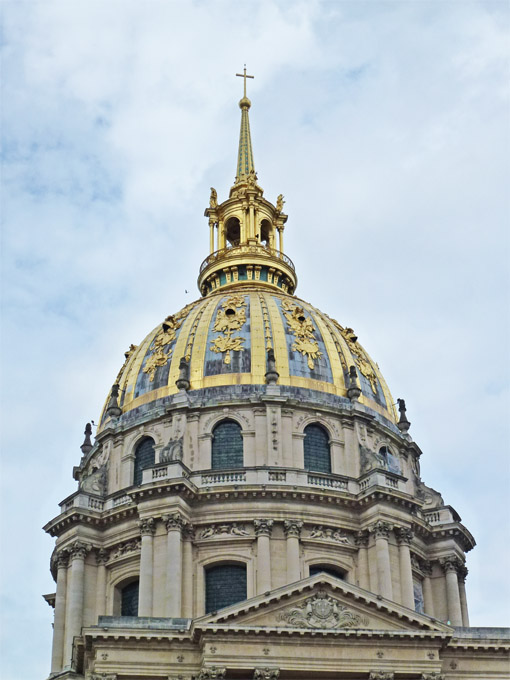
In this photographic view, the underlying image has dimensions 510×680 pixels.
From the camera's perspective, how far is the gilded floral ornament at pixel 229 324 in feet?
220

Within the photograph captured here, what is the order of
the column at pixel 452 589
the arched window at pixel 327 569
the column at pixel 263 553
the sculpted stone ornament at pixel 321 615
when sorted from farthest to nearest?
the column at pixel 452 589 → the arched window at pixel 327 569 → the column at pixel 263 553 → the sculpted stone ornament at pixel 321 615

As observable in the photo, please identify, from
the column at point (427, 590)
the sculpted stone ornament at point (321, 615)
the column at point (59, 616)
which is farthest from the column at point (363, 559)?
the column at point (59, 616)

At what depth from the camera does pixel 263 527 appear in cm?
5903

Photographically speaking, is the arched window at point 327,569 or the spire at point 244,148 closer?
the arched window at point 327,569

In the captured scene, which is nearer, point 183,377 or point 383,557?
point 383,557

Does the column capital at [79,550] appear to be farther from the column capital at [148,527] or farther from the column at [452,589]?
the column at [452,589]

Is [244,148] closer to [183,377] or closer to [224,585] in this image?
[183,377]

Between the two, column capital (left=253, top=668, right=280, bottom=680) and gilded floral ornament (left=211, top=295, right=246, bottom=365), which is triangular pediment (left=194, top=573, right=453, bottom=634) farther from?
gilded floral ornament (left=211, top=295, right=246, bottom=365)

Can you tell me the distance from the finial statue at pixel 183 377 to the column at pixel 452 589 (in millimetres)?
17300

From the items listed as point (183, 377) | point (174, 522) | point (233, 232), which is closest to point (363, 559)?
point (174, 522)

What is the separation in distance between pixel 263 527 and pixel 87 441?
639 inches

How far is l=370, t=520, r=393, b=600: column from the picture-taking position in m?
58.3

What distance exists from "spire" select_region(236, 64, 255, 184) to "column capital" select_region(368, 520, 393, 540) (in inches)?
1255

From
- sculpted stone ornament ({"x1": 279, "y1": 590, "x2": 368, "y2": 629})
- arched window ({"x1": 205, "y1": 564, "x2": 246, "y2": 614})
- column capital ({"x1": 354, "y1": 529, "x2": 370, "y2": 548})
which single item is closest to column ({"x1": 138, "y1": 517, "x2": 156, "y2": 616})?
arched window ({"x1": 205, "y1": 564, "x2": 246, "y2": 614})
